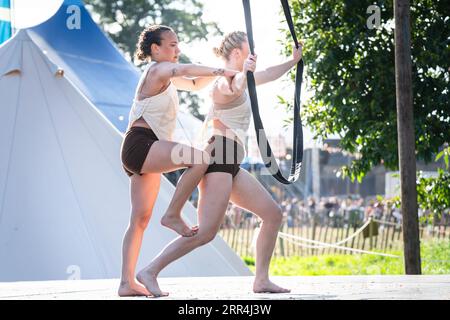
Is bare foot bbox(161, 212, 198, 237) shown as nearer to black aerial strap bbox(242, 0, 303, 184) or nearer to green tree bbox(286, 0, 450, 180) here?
black aerial strap bbox(242, 0, 303, 184)

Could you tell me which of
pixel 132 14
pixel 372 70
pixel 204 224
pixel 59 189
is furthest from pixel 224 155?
pixel 132 14

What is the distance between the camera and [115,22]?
34.8m

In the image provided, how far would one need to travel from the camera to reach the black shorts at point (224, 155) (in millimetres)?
4098

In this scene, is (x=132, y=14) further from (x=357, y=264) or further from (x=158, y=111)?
(x=158, y=111)

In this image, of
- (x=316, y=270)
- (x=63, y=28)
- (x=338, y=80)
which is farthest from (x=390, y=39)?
(x=316, y=270)

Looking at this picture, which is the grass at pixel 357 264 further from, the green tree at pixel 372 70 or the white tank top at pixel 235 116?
the white tank top at pixel 235 116

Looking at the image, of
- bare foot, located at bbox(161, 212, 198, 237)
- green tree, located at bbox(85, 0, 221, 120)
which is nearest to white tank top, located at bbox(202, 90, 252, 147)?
bare foot, located at bbox(161, 212, 198, 237)

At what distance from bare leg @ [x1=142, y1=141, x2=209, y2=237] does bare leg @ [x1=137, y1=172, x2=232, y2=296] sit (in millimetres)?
46

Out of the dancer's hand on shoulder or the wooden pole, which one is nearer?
the dancer's hand on shoulder

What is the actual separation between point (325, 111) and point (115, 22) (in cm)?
2665

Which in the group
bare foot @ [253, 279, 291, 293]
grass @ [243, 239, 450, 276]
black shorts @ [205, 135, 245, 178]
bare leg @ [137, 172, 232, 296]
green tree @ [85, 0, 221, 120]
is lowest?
grass @ [243, 239, 450, 276]

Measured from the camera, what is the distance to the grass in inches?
445

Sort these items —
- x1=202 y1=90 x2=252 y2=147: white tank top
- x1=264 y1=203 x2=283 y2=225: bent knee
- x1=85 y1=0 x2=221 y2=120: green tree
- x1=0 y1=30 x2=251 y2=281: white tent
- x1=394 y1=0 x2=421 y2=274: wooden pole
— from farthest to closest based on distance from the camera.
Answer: x1=85 y1=0 x2=221 y2=120: green tree
x1=0 y1=30 x2=251 y2=281: white tent
x1=394 y1=0 x2=421 y2=274: wooden pole
x1=264 y1=203 x2=283 y2=225: bent knee
x1=202 y1=90 x2=252 y2=147: white tank top

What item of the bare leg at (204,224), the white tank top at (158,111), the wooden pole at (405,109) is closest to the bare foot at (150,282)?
the bare leg at (204,224)
